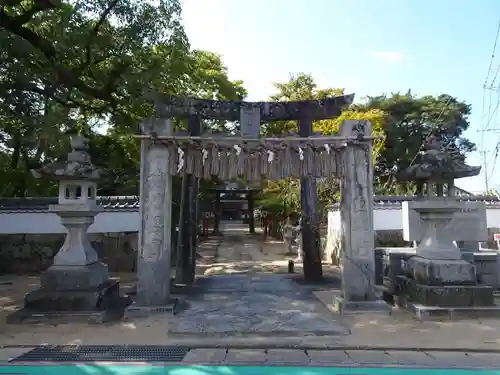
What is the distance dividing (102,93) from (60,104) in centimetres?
246

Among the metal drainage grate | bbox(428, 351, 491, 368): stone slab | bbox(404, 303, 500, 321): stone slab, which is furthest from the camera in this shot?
bbox(404, 303, 500, 321): stone slab

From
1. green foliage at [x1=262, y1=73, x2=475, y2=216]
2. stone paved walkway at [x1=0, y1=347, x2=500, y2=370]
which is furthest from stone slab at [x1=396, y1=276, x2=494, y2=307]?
green foliage at [x1=262, y1=73, x2=475, y2=216]

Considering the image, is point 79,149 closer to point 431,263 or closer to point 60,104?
point 60,104

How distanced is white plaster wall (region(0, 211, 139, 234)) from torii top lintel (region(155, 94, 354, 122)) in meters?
6.44

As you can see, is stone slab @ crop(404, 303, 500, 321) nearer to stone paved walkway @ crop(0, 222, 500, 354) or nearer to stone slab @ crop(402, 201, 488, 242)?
stone paved walkway @ crop(0, 222, 500, 354)

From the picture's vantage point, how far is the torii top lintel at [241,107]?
11.3m

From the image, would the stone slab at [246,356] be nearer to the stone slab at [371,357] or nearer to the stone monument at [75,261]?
the stone slab at [371,357]

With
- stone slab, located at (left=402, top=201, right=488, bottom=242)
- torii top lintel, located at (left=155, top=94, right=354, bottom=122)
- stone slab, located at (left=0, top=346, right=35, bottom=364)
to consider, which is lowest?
stone slab, located at (left=0, top=346, right=35, bottom=364)

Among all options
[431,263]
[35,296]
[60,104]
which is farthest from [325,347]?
[60,104]

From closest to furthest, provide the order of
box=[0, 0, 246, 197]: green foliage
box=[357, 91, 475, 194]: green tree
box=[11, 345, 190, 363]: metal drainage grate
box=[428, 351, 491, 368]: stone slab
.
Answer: box=[428, 351, 491, 368]: stone slab < box=[11, 345, 190, 363]: metal drainage grate < box=[0, 0, 246, 197]: green foliage < box=[357, 91, 475, 194]: green tree

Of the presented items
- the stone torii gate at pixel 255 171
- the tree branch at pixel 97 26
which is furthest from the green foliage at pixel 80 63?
the stone torii gate at pixel 255 171

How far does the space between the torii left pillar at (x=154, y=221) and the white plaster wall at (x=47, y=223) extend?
750 cm

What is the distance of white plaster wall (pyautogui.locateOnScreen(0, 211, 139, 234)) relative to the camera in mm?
16141

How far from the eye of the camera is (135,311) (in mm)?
8898
